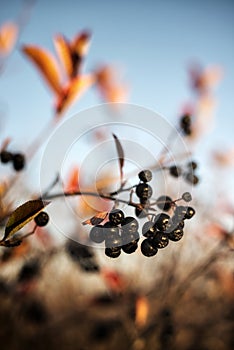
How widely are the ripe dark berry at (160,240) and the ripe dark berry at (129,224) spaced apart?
0.22 feet

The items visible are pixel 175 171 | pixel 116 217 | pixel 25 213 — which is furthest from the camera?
pixel 175 171

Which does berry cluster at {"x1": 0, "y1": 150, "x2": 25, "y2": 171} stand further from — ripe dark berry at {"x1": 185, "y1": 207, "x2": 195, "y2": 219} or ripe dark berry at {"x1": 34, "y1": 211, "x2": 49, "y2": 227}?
ripe dark berry at {"x1": 185, "y1": 207, "x2": 195, "y2": 219}

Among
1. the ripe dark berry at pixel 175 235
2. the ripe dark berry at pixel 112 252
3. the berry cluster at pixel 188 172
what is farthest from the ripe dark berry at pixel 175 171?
the ripe dark berry at pixel 112 252

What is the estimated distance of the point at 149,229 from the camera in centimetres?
89

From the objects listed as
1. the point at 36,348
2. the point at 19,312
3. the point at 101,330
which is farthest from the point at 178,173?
the point at 36,348

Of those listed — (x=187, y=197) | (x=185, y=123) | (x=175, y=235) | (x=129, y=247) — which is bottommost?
(x=129, y=247)

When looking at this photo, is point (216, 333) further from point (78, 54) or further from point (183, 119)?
point (78, 54)

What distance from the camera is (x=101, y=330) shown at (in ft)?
10.8

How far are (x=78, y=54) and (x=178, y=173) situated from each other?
0.77 meters

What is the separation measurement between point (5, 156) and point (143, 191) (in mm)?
714

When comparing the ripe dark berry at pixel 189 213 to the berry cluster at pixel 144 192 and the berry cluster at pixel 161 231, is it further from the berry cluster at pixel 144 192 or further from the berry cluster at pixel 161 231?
the berry cluster at pixel 144 192

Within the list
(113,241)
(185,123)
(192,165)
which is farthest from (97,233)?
(185,123)

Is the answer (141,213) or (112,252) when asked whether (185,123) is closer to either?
(141,213)

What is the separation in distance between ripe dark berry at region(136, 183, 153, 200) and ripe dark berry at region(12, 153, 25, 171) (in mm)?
667
